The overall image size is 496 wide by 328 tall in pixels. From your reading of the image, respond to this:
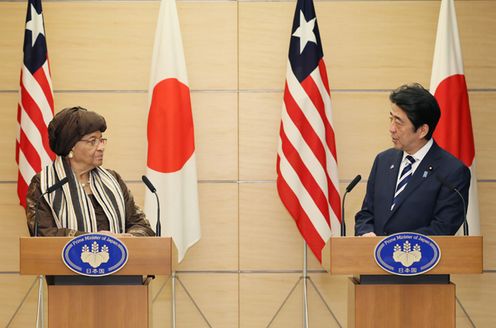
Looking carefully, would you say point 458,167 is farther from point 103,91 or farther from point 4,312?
point 4,312

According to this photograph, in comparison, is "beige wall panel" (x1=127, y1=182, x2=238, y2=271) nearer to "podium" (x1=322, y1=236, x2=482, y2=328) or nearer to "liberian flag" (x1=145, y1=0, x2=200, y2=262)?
"liberian flag" (x1=145, y1=0, x2=200, y2=262)

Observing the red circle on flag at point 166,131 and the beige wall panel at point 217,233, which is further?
the beige wall panel at point 217,233

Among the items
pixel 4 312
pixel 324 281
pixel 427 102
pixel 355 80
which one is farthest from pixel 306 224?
pixel 4 312

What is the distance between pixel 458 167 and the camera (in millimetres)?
4152

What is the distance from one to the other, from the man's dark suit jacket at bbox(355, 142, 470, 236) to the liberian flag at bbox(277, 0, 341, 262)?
1.39 m

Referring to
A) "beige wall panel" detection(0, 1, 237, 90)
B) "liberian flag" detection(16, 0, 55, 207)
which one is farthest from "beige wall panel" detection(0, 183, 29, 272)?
"beige wall panel" detection(0, 1, 237, 90)

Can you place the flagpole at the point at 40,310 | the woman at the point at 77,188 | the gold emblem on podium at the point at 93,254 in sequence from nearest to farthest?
the gold emblem on podium at the point at 93,254 < the woman at the point at 77,188 < the flagpole at the point at 40,310

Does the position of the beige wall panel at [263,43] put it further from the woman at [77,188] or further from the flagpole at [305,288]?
the woman at [77,188]

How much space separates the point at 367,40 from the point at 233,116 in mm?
1203

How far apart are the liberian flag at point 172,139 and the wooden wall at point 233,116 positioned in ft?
0.88

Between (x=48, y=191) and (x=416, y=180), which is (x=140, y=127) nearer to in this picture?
(x=48, y=191)

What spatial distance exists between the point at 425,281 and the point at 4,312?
11.9 feet

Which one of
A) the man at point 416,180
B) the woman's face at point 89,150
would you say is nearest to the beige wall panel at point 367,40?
the man at point 416,180

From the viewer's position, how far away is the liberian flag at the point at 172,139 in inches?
229
